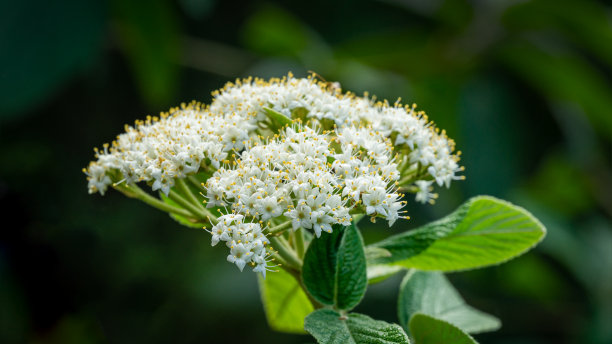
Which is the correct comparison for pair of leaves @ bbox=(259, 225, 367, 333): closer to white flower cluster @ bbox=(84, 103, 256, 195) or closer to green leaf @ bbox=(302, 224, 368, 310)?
green leaf @ bbox=(302, 224, 368, 310)

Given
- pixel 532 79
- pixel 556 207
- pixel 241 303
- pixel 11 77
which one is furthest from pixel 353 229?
pixel 556 207

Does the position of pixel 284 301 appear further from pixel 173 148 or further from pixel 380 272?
pixel 173 148

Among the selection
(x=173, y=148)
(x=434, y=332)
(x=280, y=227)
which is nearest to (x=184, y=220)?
(x=173, y=148)

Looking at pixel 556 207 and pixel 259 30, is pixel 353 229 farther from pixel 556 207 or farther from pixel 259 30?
pixel 556 207

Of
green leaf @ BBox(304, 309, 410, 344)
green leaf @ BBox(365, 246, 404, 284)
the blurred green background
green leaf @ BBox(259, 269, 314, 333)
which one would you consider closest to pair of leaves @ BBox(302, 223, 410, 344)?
green leaf @ BBox(304, 309, 410, 344)

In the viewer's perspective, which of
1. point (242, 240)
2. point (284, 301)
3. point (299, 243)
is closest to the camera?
point (242, 240)

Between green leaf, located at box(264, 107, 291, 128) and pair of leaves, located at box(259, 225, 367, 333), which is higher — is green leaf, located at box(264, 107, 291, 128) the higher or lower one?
the higher one
